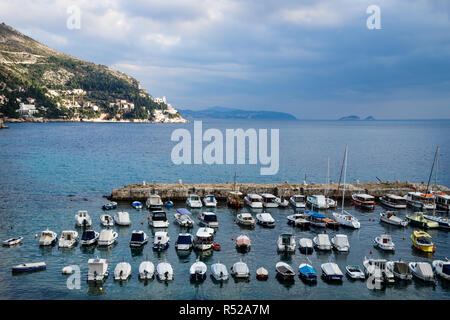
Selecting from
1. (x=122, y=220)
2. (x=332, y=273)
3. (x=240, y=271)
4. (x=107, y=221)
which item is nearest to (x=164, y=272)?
(x=240, y=271)

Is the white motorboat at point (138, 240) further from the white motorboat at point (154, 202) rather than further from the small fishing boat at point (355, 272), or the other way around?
the small fishing boat at point (355, 272)

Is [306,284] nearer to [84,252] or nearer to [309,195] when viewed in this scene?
[84,252]

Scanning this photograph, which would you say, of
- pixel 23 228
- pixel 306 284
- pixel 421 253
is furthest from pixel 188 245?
pixel 421 253

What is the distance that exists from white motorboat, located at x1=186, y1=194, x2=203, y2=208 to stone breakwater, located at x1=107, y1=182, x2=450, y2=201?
2.89m

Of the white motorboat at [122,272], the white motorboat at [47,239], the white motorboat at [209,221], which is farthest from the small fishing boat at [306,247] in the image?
the white motorboat at [47,239]

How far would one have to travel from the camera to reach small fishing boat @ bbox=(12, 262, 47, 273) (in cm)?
2741

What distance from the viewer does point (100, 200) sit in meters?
52.7

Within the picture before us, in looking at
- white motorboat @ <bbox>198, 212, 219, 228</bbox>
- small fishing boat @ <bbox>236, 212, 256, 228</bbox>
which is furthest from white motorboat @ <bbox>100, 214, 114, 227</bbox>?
small fishing boat @ <bbox>236, 212, 256, 228</bbox>

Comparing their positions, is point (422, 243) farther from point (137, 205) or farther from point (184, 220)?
point (137, 205)

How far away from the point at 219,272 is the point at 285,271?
5.29 metres

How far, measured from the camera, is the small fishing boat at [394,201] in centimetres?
5116

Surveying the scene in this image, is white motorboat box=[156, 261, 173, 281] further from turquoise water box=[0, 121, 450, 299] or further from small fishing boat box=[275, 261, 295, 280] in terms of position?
small fishing boat box=[275, 261, 295, 280]

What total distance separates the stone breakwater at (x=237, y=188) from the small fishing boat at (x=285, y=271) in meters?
25.9
